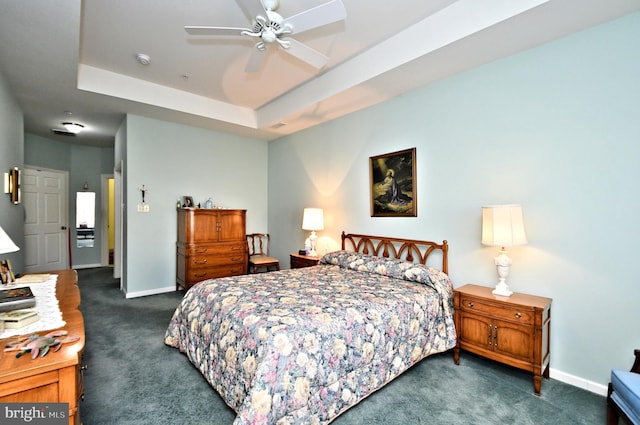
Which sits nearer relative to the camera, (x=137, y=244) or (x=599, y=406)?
(x=599, y=406)

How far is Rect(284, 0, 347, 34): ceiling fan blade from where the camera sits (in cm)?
202

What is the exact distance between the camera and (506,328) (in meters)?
2.35

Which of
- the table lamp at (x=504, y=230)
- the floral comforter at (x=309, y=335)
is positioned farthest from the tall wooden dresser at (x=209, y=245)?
the table lamp at (x=504, y=230)

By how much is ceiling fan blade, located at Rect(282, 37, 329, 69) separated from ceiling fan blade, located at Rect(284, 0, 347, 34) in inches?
6.8

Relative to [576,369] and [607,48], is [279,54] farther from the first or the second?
[576,369]

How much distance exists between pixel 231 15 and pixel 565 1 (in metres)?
2.53

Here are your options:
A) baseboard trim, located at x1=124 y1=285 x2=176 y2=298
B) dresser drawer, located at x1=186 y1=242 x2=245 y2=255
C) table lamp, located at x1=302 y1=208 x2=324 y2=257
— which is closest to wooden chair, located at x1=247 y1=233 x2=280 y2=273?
dresser drawer, located at x1=186 y1=242 x2=245 y2=255

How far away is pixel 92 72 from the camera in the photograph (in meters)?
3.62

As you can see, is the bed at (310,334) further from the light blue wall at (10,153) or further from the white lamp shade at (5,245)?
the light blue wall at (10,153)

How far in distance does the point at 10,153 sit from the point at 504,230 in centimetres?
507

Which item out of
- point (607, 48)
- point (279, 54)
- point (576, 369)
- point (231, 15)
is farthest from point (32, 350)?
point (607, 48)

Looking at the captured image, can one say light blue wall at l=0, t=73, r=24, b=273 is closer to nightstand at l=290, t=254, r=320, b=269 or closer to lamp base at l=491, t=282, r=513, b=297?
nightstand at l=290, t=254, r=320, b=269

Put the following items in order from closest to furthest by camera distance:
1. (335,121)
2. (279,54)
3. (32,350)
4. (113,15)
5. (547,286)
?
(32,350)
(547,286)
(113,15)
(279,54)
(335,121)

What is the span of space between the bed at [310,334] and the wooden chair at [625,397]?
3.37 ft
